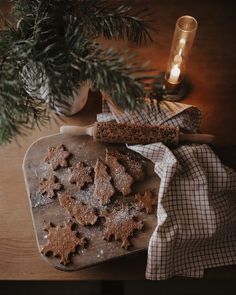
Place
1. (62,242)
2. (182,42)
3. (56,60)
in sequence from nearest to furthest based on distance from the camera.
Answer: (56,60)
(62,242)
(182,42)

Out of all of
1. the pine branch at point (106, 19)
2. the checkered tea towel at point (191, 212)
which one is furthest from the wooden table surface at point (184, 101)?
the pine branch at point (106, 19)

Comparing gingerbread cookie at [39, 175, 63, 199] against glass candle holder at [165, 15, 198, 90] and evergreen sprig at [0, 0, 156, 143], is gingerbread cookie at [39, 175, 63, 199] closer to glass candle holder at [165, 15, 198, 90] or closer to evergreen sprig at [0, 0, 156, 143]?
evergreen sprig at [0, 0, 156, 143]

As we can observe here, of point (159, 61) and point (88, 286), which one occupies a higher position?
point (159, 61)

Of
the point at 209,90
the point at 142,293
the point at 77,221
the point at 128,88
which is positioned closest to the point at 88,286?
the point at 142,293

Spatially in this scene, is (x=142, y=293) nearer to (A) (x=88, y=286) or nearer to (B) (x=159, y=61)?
(A) (x=88, y=286)

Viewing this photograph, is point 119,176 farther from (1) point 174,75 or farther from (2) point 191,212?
(1) point 174,75

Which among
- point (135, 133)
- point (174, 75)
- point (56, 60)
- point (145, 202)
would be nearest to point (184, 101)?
point (174, 75)

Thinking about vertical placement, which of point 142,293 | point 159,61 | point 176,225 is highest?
point 159,61

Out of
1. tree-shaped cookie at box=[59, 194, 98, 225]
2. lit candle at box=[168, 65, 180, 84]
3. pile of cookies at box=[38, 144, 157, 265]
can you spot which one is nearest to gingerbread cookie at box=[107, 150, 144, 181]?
pile of cookies at box=[38, 144, 157, 265]
